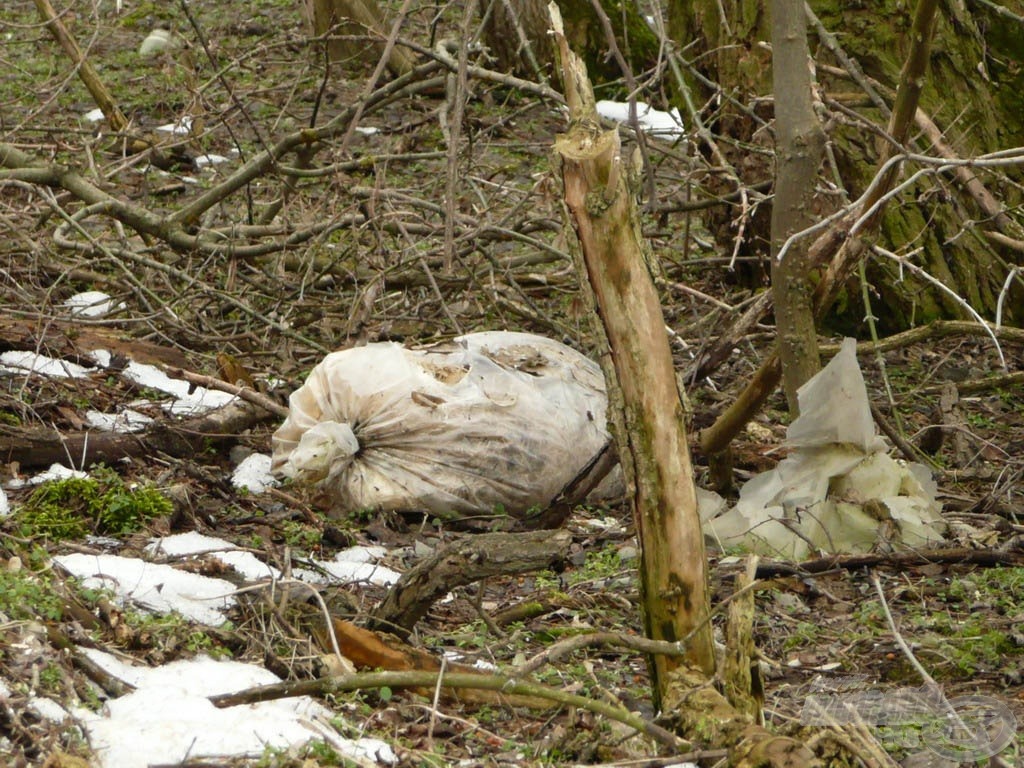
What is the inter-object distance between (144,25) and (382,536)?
8.27m

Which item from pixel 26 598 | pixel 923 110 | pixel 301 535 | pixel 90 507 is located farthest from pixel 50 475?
pixel 923 110

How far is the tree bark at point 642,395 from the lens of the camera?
7.29 feet

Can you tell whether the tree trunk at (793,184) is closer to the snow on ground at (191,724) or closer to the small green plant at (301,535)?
the small green plant at (301,535)

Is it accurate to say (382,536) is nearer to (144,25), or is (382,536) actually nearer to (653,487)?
(653,487)

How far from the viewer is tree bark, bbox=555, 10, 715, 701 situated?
2223mm

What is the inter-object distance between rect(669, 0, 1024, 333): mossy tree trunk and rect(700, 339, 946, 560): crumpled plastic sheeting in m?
1.61

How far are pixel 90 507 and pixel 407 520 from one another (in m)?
0.92

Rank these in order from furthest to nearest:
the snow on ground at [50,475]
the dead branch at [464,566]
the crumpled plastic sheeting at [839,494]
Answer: the snow on ground at [50,475], the crumpled plastic sheeting at [839,494], the dead branch at [464,566]

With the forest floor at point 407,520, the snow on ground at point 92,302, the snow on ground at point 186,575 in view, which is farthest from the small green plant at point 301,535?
the snow on ground at point 92,302

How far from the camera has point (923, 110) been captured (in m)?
5.01

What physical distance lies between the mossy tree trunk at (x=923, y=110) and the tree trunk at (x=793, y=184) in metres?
1.33

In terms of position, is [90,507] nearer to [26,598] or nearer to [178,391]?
[26,598]

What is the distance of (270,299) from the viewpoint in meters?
5.05

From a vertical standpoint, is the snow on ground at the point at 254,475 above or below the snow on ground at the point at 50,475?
below
